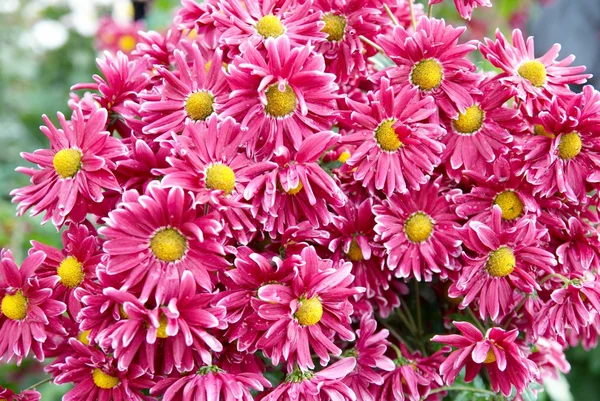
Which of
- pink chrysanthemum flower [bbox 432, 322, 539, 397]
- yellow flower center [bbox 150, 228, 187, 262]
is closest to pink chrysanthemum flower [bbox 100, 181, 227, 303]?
yellow flower center [bbox 150, 228, 187, 262]

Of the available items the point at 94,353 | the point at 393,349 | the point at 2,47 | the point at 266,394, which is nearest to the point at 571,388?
the point at 393,349

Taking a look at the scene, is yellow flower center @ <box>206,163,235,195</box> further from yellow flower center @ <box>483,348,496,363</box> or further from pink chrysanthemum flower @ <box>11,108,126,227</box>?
yellow flower center @ <box>483,348,496,363</box>

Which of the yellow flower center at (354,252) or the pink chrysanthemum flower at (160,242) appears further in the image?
the yellow flower center at (354,252)

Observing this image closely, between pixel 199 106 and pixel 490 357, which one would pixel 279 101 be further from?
pixel 490 357

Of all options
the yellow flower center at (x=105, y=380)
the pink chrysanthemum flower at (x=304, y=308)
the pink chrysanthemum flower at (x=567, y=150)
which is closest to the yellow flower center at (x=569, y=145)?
the pink chrysanthemum flower at (x=567, y=150)

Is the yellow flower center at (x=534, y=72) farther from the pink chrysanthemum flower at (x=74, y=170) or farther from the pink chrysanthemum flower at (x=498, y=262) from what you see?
the pink chrysanthemum flower at (x=74, y=170)
